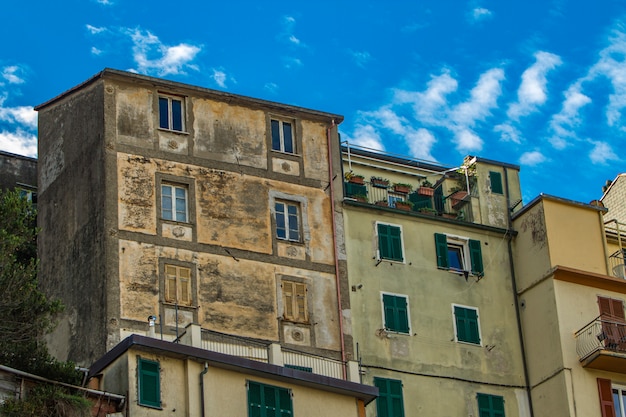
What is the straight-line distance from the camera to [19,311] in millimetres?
43688

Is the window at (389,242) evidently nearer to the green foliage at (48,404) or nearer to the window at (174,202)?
the window at (174,202)

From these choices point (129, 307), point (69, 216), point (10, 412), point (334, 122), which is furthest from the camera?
point (334, 122)

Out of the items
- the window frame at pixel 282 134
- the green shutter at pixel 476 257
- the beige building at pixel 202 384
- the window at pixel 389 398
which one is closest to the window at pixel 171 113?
the window frame at pixel 282 134

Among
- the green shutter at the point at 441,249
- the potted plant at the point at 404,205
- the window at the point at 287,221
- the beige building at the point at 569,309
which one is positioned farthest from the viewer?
the potted plant at the point at 404,205

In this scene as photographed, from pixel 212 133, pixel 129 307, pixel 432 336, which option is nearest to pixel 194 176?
pixel 212 133

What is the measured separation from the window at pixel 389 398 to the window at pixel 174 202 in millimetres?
8022

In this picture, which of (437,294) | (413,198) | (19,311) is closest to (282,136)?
(413,198)

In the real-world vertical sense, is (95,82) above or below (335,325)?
above

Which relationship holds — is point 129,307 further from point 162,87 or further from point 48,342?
point 162,87

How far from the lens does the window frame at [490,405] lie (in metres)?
53.1

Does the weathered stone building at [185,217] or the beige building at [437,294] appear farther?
the beige building at [437,294]

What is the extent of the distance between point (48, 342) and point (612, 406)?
59.8ft

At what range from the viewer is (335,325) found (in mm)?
51938

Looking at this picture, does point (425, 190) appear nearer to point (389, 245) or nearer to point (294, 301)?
point (389, 245)
